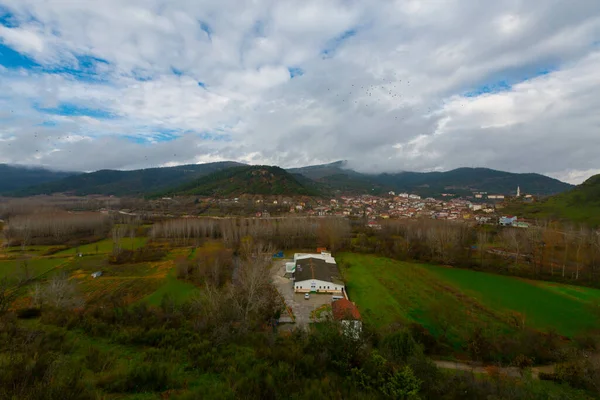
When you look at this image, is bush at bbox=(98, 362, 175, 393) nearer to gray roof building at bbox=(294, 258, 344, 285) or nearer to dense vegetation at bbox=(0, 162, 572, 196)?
gray roof building at bbox=(294, 258, 344, 285)

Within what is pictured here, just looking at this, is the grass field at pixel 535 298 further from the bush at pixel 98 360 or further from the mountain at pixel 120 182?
the mountain at pixel 120 182

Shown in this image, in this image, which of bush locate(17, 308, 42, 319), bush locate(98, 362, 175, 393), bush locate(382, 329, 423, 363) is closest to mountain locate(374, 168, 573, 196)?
bush locate(382, 329, 423, 363)

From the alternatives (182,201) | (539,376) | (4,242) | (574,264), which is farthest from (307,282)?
(182,201)

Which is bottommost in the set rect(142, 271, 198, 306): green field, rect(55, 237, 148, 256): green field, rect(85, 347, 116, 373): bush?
rect(142, 271, 198, 306): green field

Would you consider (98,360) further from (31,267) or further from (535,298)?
(31,267)

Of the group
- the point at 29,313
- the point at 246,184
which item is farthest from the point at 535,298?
the point at 246,184

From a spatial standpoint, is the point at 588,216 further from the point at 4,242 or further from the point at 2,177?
the point at 2,177
